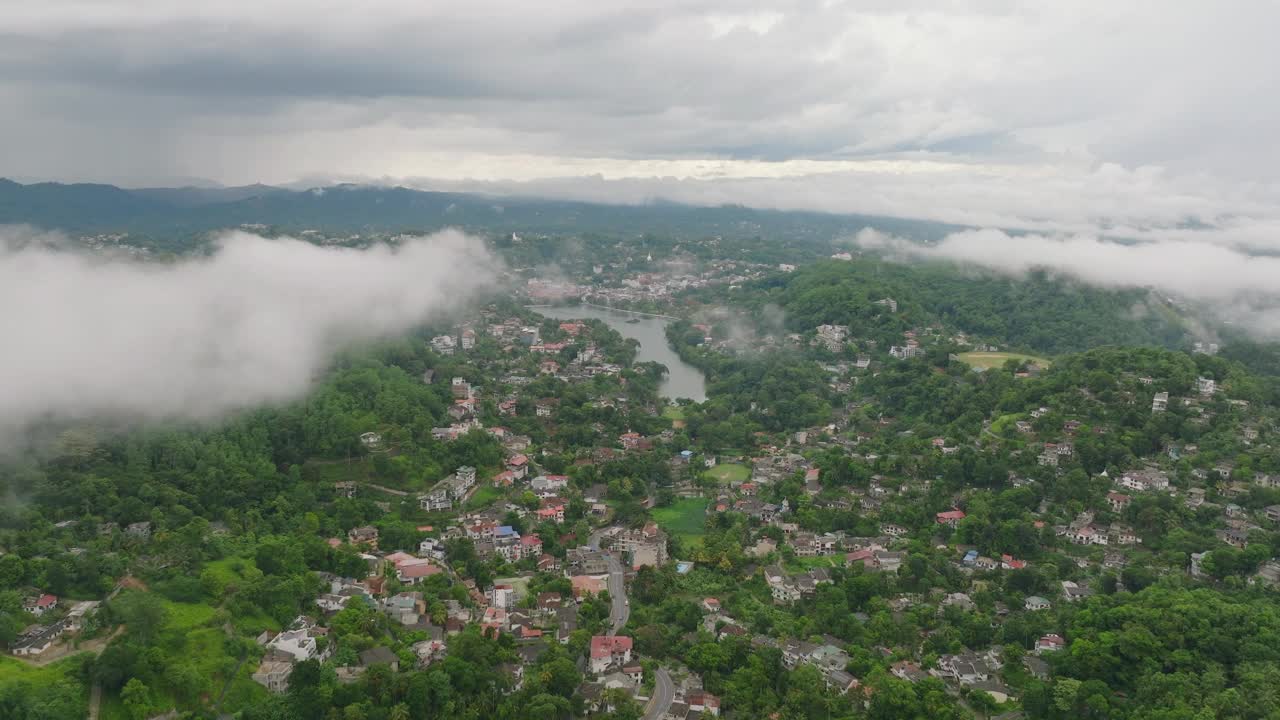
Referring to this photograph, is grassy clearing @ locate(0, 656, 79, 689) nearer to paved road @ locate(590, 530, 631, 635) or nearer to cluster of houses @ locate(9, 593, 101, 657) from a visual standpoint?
cluster of houses @ locate(9, 593, 101, 657)

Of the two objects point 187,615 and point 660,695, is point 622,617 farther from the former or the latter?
point 187,615

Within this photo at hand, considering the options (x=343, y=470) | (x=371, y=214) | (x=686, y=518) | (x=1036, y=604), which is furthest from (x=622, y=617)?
(x=371, y=214)

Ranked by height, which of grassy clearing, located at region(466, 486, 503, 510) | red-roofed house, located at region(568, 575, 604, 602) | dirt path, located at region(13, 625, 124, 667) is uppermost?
dirt path, located at region(13, 625, 124, 667)

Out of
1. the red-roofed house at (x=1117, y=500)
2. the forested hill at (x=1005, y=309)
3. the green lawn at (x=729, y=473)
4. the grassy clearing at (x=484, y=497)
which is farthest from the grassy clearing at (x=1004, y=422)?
the grassy clearing at (x=484, y=497)

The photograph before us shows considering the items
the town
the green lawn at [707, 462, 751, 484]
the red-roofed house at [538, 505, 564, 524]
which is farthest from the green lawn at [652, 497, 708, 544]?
the red-roofed house at [538, 505, 564, 524]

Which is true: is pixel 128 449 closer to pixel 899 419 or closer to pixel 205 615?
pixel 205 615

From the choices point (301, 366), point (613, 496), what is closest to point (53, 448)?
point (301, 366)
